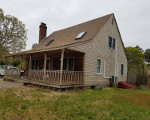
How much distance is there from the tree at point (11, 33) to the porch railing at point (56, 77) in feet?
40.1

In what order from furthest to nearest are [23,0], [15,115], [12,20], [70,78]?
[12,20]
[23,0]
[70,78]
[15,115]

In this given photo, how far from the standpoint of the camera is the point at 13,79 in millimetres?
12305

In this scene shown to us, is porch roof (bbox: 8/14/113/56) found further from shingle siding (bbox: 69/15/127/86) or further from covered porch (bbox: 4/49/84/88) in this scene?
covered porch (bbox: 4/49/84/88)

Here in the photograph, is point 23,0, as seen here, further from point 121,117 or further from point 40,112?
point 121,117

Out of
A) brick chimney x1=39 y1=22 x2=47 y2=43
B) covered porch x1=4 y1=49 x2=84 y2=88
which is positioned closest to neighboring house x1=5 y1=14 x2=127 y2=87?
covered porch x1=4 y1=49 x2=84 y2=88

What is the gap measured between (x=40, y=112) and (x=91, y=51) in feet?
23.2

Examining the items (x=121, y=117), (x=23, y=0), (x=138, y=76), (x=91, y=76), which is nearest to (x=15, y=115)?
(x=121, y=117)

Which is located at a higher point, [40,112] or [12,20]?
[12,20]

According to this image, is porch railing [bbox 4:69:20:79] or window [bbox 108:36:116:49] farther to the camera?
window [bbox 108:36:116:49]

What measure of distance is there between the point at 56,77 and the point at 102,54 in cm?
524

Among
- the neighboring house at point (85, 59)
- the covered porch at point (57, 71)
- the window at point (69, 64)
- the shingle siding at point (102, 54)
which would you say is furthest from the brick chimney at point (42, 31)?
the shingle siding at point (102, 54)

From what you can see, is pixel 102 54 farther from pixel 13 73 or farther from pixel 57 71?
pixel 13 73

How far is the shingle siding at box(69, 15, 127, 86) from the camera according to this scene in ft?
Result: 32.2

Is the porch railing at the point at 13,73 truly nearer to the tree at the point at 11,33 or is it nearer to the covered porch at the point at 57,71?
the covered porch at the point at 57,71
